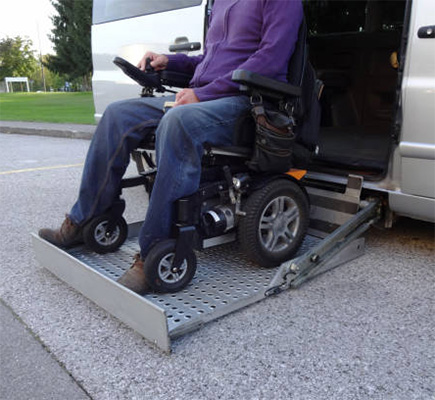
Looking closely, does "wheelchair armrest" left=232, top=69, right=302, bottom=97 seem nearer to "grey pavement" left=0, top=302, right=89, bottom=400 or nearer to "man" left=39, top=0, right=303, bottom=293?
"man" left=39, top=0, right=303, bottom=293

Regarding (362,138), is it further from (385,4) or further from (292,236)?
(292,236)

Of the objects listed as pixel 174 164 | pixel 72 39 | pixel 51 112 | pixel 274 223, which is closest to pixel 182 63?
pixel 174 164

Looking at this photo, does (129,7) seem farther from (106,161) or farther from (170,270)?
(170,270)

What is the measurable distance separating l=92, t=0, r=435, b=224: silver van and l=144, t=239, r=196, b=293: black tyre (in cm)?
121

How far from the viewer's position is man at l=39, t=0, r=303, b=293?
1.98 m

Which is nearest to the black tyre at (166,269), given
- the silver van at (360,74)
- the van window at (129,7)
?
the silver van at (360,74)

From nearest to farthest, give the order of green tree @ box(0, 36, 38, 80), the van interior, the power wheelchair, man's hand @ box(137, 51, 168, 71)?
1. the power wheelchair
2. man's hand @ box(137, 51, 168, 71)
3. the van interior
4. green tree @ box(0, 36, 38, 80)

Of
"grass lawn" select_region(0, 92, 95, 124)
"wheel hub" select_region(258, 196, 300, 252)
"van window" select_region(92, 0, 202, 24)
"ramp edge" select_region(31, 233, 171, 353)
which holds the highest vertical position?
"van window" select_region(92, 0, 202, 24)

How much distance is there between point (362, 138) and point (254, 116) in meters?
2.20

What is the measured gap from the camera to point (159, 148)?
6.76 ft

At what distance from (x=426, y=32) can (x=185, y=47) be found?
1589mm

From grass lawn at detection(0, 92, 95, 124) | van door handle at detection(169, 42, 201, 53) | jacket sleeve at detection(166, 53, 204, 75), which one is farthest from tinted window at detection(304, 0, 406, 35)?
grass lawn at detection(0, 92, 95, 124)

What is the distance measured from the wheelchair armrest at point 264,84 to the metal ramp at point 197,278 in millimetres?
792

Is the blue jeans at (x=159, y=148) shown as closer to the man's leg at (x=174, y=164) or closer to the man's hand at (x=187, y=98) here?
the man's leg at (x=174, y=164)
